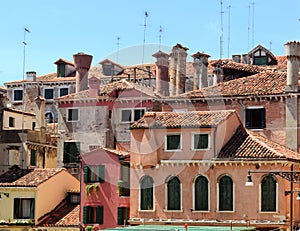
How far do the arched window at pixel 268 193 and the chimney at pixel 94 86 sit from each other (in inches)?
529

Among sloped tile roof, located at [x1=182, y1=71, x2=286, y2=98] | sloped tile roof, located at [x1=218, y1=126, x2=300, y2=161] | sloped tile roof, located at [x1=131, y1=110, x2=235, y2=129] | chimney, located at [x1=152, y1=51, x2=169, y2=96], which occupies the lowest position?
sloped tile roof, located at [x1=218, y1=126, x2=300, y2=161]

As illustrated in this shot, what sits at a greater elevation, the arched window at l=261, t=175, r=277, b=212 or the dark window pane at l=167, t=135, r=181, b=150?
the dark window pane at l=167, t=135, r=181, b=150

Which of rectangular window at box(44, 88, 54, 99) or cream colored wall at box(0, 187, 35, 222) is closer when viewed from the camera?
cream colored wall at box(0, 187, 35, 222)

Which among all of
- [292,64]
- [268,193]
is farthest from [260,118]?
[268,193]

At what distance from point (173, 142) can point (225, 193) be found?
318 cm

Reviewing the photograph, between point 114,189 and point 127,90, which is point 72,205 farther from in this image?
point 127,90

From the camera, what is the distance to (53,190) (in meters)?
39.6

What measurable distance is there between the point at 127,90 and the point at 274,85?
27.2 feet

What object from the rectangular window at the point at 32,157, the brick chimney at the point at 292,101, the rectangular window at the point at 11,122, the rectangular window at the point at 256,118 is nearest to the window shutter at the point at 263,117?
the rectangular window at the point at 256,118

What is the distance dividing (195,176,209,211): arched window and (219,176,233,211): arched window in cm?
63

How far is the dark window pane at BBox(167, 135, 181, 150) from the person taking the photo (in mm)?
33934

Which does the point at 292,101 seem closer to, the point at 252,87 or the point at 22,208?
the point at 252,87

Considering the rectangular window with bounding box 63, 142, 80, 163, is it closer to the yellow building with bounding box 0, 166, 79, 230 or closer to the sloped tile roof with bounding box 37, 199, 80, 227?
the yellow building with bounding box 0, 166, 79, 230

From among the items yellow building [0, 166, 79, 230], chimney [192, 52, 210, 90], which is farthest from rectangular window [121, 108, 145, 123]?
chimney [192, 52, 210, 90]
